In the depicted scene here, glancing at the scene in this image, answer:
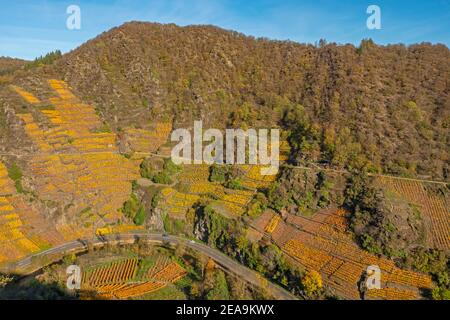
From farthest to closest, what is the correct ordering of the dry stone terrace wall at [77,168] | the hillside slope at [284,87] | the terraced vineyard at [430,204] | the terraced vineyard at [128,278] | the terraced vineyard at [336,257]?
the dry stone terrace wall at [77,168] → the hillside slope at [284,87] → the terraced vineyard at [128,278] → the terraced vineyard at [430,204] → the terraced vineyard at [336,257]

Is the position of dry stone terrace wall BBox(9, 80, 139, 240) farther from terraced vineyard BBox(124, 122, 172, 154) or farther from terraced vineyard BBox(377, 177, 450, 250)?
terraced vineyard BBox(377, 177, 450, 250)

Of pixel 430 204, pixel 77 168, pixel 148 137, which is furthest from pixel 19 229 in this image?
pixel 430 204

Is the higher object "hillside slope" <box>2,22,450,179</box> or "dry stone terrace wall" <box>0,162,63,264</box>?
"hillside slope" <box>2,22,450,179</box>

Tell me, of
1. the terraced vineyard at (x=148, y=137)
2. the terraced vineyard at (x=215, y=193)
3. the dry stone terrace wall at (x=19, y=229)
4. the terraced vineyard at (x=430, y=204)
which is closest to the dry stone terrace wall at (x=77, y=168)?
the dry stone terrace wall at (x=19, y=229)

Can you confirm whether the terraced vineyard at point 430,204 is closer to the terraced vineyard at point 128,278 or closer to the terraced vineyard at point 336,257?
the terraced vineyard at point 336,257

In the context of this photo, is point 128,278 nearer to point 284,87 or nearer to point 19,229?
point 19,229

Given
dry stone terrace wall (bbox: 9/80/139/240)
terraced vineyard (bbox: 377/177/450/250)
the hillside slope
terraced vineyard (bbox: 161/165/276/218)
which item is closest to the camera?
terraced vineyard (bbox: 377/177/450/250)

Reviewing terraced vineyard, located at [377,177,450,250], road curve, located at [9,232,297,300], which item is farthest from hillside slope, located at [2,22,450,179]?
road curve, located at [9,232,297,300]
